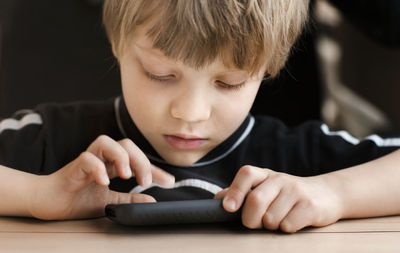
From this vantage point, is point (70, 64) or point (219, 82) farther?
point (70, 64)

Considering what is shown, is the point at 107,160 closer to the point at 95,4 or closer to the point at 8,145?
the point at 8,145

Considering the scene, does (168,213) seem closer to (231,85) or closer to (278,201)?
(278,201)

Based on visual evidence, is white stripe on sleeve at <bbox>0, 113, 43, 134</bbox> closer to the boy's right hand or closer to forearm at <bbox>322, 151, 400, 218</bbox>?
the boy's right hand

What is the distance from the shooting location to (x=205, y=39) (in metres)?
0.80

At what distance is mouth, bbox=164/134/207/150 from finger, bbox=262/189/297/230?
0.67 feet

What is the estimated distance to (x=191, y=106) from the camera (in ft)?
2.60

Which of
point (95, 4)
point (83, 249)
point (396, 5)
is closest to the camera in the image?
point (83, 249)

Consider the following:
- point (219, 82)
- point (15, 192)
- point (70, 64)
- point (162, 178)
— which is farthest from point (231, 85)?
point (70, 64)

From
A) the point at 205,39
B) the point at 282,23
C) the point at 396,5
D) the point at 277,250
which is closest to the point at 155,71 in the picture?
the point at 205,39

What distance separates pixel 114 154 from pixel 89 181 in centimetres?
5

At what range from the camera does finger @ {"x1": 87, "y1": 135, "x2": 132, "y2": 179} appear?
0.72 m

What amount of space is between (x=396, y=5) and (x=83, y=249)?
108 cm

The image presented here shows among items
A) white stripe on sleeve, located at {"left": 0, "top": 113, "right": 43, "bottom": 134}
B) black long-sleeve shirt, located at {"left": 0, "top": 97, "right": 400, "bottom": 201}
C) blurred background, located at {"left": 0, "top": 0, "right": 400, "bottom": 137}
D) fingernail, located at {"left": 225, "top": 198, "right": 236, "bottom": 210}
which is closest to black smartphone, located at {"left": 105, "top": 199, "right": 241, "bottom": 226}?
fingernail, located at {"left": 225, "top": 198, "right": 236, "bottom": 210}

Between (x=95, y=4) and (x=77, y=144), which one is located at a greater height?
(x=95, y=4)
